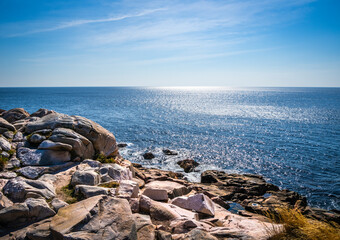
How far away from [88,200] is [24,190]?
370cm

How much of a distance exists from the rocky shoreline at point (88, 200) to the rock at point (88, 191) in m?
0.05

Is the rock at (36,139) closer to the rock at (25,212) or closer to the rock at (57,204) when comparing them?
the rock at (57,204)

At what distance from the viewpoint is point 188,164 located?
3459cm

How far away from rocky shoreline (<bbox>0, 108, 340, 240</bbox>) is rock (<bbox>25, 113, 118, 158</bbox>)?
72 millimetres

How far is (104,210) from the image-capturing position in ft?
27.0

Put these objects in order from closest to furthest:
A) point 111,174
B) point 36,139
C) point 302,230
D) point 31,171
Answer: point 302,230
point 31,171
point 111,174
point 36,139

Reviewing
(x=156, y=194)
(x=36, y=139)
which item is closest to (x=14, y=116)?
(x=36, y=139)

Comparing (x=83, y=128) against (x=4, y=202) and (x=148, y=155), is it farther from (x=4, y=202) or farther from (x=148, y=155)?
(x=148, y=155)

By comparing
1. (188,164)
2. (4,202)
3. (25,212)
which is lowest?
(188,164)

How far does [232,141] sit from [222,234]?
4126 centimetres

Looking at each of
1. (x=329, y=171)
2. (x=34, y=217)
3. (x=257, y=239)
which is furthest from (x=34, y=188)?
(x=329, y=171)

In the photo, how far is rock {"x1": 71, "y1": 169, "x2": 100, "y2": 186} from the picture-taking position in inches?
492

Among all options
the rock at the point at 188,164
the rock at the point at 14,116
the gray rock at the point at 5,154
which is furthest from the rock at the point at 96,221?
the rock at the point at 188,164

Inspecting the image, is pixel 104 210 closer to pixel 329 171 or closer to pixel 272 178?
pixel 272 178
